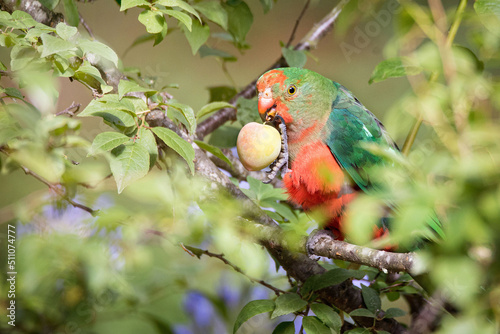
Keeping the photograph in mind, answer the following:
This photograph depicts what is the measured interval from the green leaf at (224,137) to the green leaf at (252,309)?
70cm

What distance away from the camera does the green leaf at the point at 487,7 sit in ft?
3.53

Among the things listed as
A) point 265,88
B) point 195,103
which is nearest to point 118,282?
point 265,88

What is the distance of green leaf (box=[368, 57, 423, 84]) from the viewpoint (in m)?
1.32

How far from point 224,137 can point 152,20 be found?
59 cm

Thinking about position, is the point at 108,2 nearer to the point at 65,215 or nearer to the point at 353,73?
the point at 353,73

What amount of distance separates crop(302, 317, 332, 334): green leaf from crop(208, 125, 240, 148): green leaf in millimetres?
761

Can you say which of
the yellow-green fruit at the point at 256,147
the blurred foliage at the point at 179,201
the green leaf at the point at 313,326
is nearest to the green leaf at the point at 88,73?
the blurred foliage at the point at 179,201

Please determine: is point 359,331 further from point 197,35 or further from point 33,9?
point 33,9

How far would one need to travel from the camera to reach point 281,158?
151cm

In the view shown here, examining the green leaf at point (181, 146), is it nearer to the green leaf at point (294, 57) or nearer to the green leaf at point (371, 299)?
the green leaf at point (371, 299)

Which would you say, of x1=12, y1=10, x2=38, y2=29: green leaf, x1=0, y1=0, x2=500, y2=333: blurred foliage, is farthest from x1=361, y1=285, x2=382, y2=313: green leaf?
x1=12, y1=10, x2=38, y2=29: green leaf

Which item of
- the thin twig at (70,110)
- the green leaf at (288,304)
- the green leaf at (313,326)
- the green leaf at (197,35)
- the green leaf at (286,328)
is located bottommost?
the green leaf at (286,328)

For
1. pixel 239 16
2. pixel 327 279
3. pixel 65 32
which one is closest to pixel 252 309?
pixel 327 279

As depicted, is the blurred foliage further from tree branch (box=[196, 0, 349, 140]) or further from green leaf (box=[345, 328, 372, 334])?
tree branch (box=[196, 0, 349, 140])
